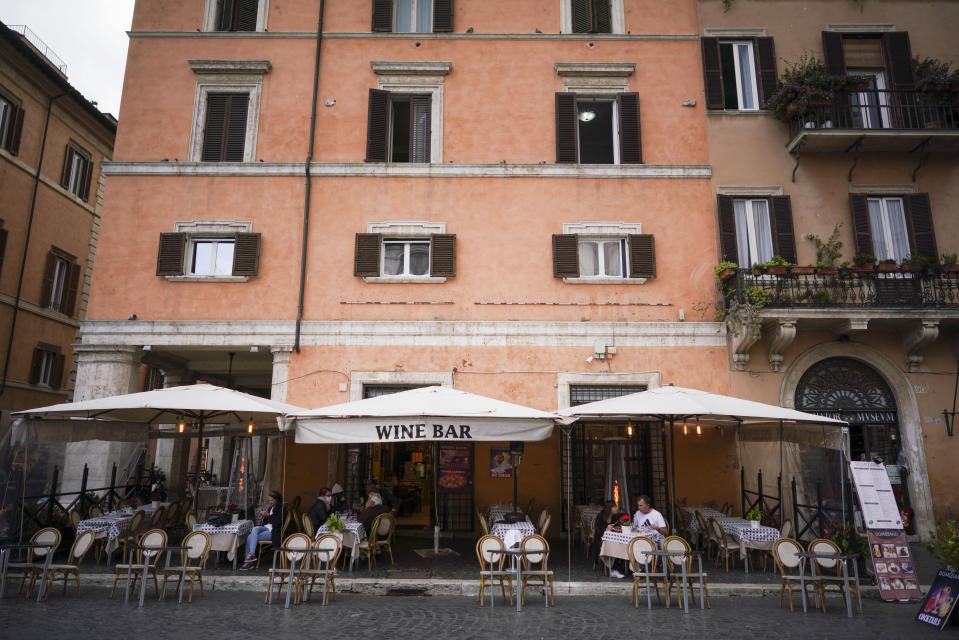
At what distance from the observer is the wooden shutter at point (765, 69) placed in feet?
45.0

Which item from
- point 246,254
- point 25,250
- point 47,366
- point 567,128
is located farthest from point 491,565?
point 47,366

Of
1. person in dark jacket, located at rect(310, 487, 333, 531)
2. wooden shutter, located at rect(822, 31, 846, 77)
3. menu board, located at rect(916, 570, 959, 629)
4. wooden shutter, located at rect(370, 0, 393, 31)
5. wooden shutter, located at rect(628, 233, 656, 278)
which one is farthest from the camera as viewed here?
wooden shutter, located at rect(370, 0, 393, 31)

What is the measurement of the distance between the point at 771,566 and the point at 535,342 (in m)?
5.76

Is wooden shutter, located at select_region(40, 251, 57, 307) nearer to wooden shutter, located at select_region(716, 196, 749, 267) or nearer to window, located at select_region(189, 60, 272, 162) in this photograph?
window, located at select_region(189, 60, 272, 162)

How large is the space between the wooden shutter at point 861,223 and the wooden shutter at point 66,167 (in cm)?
2230

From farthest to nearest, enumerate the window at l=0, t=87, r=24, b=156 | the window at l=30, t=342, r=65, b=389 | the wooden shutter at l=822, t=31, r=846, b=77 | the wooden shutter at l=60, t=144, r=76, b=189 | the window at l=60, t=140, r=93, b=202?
the window at l=60, t=140, r=93, b=202 < the wooden shutter at l=60, t=144, r=76, b=189 < the window at l=30, t=342, r=65, b=389 < the window at l=0, t=87, r=24, b=156 < the wooden shutter at l=822, t=31, r=846, b=77

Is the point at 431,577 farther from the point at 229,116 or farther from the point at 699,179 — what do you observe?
the point at 229,116

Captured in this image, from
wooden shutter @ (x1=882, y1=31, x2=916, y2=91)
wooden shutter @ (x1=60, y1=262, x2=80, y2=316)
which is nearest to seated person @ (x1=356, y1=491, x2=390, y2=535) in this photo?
wooden shutter @ (x1=882, y1=31, x2=916, y2=91)

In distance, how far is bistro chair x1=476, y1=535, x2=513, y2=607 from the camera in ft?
26.2

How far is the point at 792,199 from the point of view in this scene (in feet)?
43.7

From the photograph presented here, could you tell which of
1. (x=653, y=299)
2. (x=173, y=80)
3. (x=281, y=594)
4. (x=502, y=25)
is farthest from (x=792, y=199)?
(x=173, y=80)

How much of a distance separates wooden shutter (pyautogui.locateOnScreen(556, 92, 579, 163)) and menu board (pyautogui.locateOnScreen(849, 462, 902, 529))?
819cm

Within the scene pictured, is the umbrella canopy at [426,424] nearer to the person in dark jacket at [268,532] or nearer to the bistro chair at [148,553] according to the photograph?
the person in dark jacket at [268,532]

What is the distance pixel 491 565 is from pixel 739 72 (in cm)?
1236
